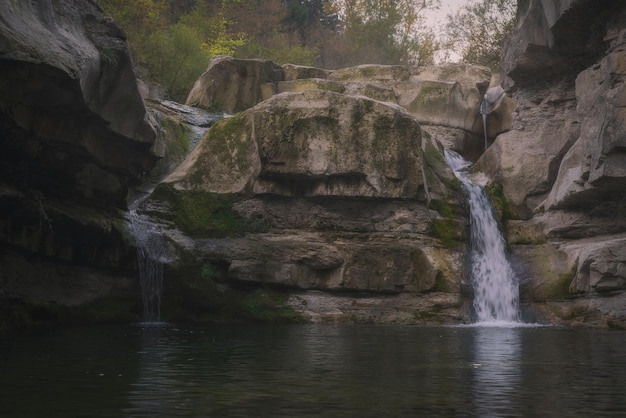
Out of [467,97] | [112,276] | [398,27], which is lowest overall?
[112,276]

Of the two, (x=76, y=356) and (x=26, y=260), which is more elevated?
(x=26, y=260)

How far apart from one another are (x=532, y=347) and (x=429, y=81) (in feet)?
57.8

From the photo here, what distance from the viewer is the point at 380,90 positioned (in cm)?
2491

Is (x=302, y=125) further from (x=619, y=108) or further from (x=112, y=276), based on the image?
(x=619, y=108)

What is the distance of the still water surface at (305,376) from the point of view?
4.87m

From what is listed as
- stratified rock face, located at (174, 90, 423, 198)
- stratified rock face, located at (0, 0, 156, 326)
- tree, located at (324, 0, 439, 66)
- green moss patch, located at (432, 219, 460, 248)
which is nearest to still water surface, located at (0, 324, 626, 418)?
stratified rock face, located at (0, 0, 156, 326)

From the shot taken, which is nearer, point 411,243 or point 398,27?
point 411,243

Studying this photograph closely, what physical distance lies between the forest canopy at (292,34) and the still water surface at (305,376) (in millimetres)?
21676

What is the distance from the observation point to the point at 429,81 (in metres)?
26.4

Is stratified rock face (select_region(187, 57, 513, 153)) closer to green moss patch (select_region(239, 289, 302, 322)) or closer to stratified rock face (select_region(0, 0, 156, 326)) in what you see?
→ stratified rock face (select_region(0, 0, 156, 326))

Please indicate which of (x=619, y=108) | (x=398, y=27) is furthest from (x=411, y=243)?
(x=398, y=27)

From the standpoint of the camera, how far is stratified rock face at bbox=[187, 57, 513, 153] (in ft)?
84.3

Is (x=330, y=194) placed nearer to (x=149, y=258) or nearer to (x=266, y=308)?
(x=266, y=308)

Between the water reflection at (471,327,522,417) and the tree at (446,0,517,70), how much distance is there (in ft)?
89.2
